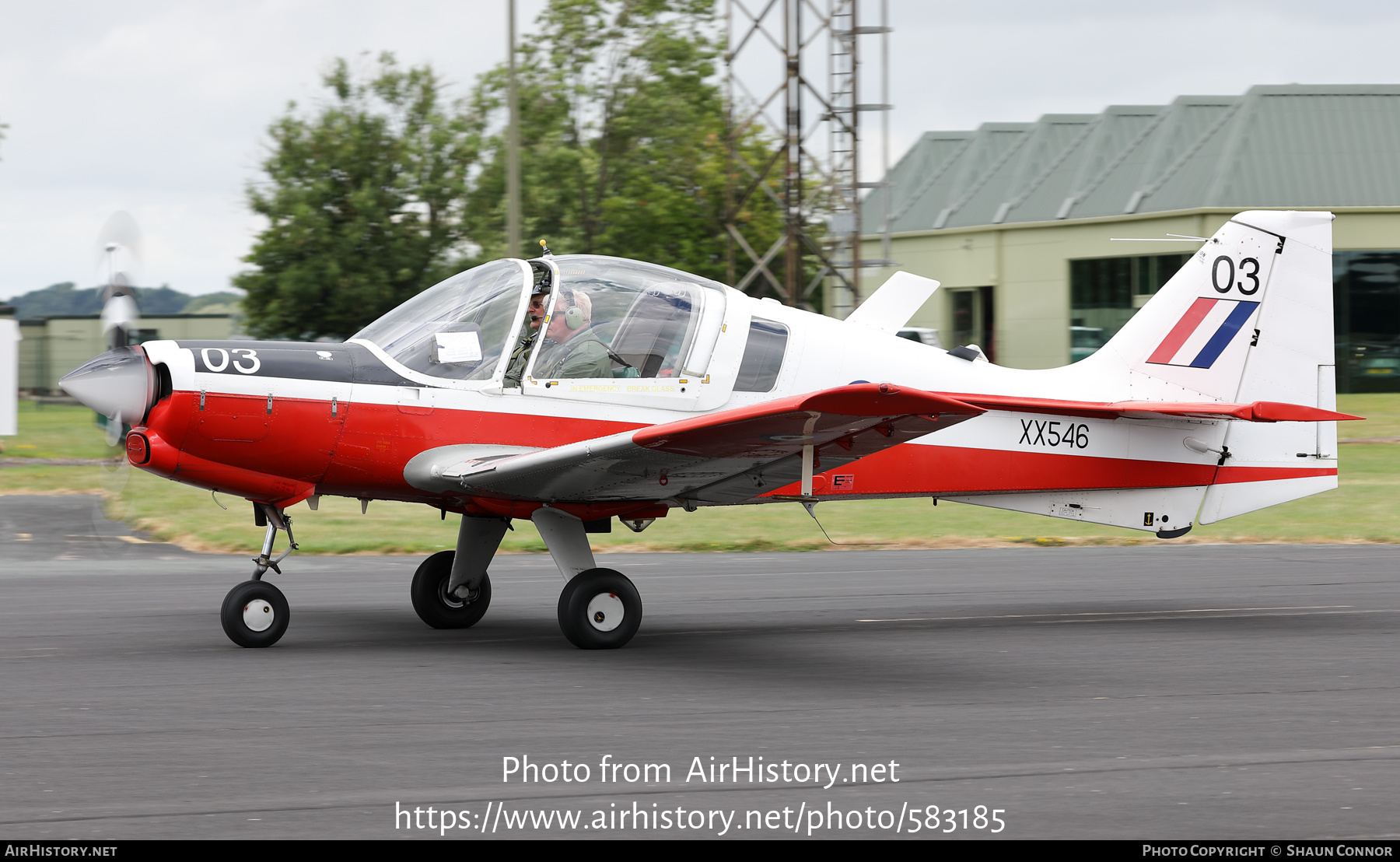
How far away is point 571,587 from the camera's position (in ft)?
28.5

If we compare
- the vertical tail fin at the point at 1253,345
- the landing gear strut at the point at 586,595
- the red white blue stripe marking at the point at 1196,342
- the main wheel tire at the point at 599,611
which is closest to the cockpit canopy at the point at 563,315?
the landing gear strut at the point at 586,595

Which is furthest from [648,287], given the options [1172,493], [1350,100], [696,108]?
[696,108]

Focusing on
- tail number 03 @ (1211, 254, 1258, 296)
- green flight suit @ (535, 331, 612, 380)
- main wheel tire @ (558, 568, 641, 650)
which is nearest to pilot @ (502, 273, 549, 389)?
green flight suit @ (535, 331, 612, 380)

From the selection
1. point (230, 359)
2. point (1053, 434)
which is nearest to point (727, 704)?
point (230, 359)

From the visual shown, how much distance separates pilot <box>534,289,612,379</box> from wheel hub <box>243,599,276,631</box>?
2.16 metres

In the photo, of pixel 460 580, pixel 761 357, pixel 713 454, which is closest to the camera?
pixel 713 454

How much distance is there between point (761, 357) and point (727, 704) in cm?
267

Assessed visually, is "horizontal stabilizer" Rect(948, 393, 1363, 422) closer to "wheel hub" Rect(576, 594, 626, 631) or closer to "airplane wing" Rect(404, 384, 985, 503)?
"airplane wing" Rect(404, 384, 985, 503)

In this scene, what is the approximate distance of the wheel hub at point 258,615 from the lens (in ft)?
27.8

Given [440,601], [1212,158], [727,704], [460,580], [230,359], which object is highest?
[1212,158]

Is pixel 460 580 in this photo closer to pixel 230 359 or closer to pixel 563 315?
pixel 563 315

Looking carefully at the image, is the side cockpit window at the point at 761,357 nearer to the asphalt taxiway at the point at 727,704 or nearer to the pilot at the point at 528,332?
the pilot at the point at 528,332

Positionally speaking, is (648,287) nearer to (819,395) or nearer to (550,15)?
(819,395)

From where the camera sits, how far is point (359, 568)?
13.0m
